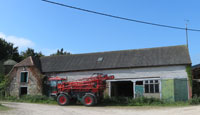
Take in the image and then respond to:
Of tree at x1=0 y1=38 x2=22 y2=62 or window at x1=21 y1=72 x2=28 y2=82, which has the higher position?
tree at x1=0 y1=38 x2=22 y2=62

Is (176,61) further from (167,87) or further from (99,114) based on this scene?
(99,114)

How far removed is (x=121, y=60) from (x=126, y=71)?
196cm

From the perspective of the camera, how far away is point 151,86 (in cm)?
2011

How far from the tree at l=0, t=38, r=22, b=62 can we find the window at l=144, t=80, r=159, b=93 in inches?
1521

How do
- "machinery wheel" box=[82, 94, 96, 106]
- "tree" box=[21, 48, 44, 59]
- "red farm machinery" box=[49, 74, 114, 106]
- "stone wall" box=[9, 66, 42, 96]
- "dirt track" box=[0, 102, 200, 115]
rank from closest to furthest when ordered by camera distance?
"dirt track" box=[0, 102, 200, 115] → "machinery wheel" box=[82, 94, 96, 106] → "red farm machinery" box=[49, 74, 114, 106] → "stone wall" box=[9, 66, 42, 96] → "tree" box=[21, 48, 44, 59]

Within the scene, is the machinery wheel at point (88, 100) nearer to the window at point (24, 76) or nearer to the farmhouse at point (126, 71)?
the farmhouse at point (126, 71)

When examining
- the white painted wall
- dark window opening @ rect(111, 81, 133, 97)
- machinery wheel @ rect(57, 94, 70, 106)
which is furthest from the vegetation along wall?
machinery wheel @ rect(57, 94, 70, 106)

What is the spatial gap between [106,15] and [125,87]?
55.0 ft

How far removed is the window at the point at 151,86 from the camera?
65.5ft

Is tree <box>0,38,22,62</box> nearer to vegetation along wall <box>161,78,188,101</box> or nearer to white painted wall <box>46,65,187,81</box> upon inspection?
white painted wall <box>46,65,187,81</box>

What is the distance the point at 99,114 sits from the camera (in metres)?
12.6

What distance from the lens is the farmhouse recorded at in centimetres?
1953

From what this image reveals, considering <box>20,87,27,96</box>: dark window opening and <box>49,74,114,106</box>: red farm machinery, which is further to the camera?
<box>20,87,27,96</box>: dark window opening

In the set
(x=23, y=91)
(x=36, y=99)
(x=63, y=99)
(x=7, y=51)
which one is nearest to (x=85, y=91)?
(x=63, y=99)
